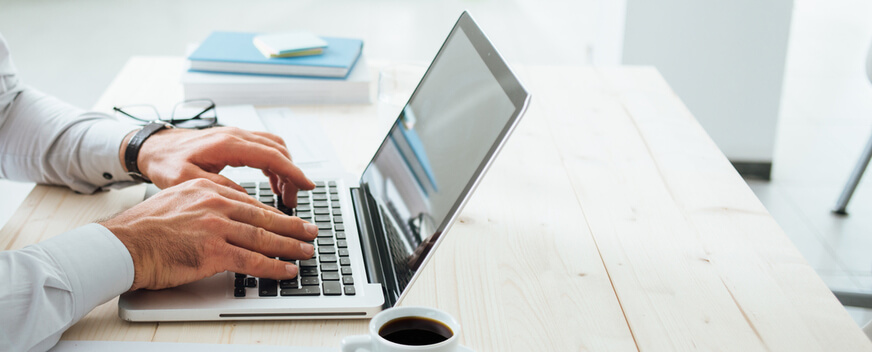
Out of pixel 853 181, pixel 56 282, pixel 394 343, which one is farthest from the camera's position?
pixel 853 181

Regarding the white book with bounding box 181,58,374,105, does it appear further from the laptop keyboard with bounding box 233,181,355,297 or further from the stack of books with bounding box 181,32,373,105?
the laptop keyboard with bounding box 233,181,355,297

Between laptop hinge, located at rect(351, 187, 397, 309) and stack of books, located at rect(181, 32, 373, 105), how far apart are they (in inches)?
15.9

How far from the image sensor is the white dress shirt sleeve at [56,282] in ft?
2.10

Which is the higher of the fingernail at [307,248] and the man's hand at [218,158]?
the man's hand at [218,158]

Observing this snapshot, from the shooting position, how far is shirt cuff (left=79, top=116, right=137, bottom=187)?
3.26 feet

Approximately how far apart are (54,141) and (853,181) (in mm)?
2163

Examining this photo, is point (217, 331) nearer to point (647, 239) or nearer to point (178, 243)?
point (178, 243)

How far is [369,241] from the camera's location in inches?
33.3

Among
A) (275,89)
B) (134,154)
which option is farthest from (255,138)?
(275,89)

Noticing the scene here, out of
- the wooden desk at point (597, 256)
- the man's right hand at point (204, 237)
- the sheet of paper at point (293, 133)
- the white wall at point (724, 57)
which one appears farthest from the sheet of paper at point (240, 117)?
the white wall at point (724, 57)

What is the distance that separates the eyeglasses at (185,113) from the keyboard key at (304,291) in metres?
0.52

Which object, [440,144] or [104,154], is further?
[104,154]

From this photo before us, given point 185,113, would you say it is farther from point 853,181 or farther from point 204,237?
point 853,181

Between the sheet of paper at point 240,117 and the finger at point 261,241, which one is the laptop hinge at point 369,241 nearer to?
the finger at point 261,241
